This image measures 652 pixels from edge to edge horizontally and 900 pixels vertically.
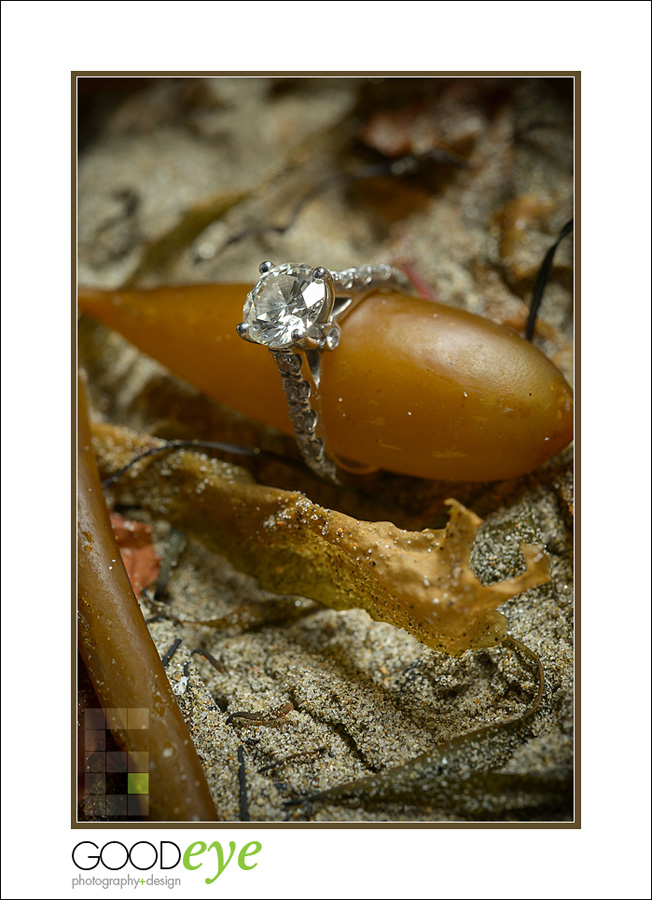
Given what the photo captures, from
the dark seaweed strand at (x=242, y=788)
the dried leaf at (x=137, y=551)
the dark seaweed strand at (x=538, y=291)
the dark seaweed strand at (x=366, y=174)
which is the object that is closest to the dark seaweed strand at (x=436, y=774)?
the dark seaweed strand at (x=242, y=788)

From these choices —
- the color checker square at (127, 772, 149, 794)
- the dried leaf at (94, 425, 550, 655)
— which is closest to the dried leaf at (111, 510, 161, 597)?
the dried leaf at (94, 425, 550, 655)

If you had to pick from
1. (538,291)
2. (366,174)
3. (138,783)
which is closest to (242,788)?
(138,783)

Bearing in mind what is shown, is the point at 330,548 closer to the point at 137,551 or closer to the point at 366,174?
the point at 137,551

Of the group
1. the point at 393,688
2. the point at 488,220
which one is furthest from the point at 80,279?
the point at 393,688

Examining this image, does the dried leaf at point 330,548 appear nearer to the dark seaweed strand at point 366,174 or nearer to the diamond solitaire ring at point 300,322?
the diamond solitaire ring at point 300,322

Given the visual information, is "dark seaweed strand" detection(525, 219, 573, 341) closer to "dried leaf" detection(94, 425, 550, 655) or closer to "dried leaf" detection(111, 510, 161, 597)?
"dried leaf" detection(94, 425, 550, 655)

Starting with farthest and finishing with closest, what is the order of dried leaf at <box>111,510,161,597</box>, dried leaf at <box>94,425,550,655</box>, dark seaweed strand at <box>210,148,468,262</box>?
dark seaweed strand at <box>210,148,468,262</box>, dried leaf at <box>111,510,161,597</box>, dried leaf at <box>94,425,550,655</box>

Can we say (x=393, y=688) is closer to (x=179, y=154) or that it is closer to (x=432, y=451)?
(x=432, y=451)
